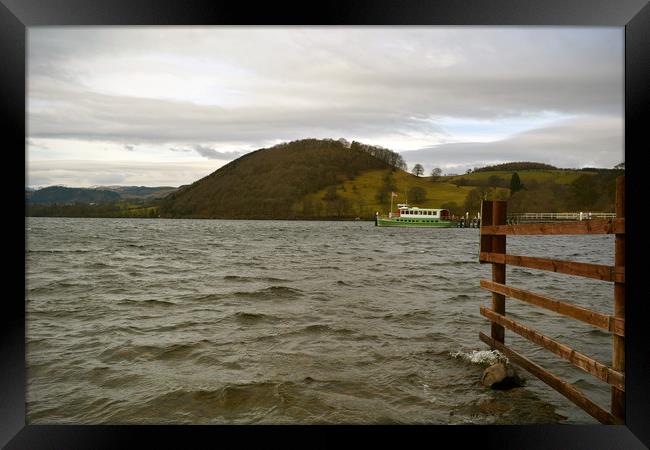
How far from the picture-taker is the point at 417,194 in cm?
7088

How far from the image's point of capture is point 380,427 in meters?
2.58

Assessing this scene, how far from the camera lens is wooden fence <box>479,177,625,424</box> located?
2.82 metres

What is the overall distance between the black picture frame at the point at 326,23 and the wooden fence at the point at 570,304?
131 mm

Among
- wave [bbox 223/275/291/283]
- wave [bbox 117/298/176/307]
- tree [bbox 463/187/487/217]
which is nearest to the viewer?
wave [bbox 117/298/176/307]

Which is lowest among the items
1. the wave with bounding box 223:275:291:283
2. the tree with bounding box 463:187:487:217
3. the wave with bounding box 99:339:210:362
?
the wave with bounding box 223:275:291:283

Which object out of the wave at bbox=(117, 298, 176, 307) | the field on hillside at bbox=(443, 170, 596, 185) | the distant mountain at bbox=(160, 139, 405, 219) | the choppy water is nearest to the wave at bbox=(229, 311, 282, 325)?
the choppy water

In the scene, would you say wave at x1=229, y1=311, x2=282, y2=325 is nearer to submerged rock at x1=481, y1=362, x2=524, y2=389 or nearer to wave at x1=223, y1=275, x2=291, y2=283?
submerged rock at x1=481, y1=362, x2=524, y2=389

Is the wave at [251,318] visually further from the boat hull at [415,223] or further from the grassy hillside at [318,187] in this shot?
the grassy hillside at [318,187]

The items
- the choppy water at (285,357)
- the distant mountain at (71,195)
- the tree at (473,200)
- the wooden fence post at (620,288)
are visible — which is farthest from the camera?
the tree at (473,200)

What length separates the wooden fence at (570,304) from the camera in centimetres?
282

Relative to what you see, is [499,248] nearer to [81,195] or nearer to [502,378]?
[502,378]

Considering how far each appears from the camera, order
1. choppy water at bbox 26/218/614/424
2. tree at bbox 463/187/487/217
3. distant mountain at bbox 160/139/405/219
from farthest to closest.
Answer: distant mountain at bbox 160/139/405/219
tree at bbox 463/187/487/217
choppy water at bbox 26/218/614/424

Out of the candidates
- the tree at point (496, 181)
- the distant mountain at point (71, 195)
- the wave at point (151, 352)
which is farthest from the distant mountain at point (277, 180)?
the wave at point (151, 352)

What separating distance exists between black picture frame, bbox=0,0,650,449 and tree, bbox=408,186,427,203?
6892cm
